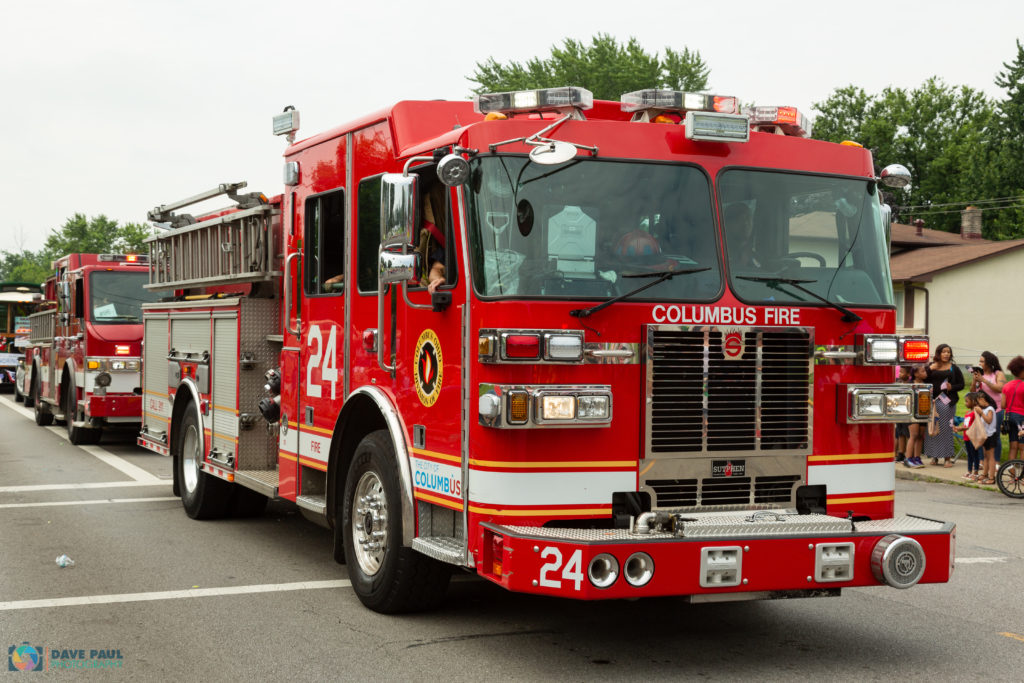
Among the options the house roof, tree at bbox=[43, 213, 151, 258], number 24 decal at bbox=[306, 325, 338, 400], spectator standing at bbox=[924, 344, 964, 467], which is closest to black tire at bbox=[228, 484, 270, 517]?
number 24 decal at bbox=[306, 325, 338, 400]

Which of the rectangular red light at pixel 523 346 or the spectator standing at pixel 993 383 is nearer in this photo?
the rectangular red light at pixel 523 346

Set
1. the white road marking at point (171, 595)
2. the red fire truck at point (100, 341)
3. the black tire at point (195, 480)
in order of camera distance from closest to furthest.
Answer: the white road marking at point (171, 595) < the black tire at point (195, 480) < the red fire truck at point (100, 341)

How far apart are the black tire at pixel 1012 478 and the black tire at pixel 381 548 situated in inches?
329

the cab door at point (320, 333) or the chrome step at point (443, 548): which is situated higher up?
the cab door at point (320, 333)

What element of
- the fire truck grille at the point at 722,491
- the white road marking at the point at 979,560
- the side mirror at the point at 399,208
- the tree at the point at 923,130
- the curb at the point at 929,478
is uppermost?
the tree at the point at 923,130

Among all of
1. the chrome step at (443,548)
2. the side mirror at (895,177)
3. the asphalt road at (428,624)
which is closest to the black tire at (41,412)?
the asphalt road at (428,624)

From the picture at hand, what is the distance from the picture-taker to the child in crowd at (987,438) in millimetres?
13594

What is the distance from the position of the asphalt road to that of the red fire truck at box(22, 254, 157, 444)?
23.2 feet

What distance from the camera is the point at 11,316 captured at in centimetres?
3247

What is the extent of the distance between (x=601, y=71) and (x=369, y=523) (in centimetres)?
5082

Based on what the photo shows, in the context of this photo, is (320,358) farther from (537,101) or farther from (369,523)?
(537,101)

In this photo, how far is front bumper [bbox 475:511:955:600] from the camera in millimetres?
5164

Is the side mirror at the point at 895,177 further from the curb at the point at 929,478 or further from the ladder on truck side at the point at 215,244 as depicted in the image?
the curb at the point at 929,478

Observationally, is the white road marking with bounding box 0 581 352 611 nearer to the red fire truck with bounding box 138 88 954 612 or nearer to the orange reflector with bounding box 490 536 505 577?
the red fire truck with bounding box 138 88 954 612
